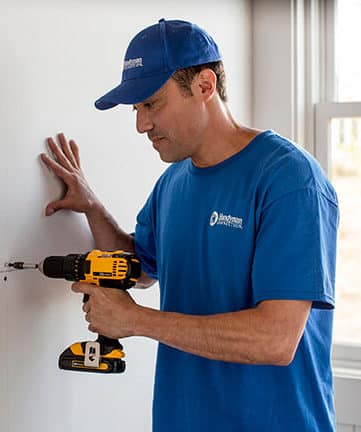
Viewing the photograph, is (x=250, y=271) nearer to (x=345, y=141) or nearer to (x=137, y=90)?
(x=137, y=90)

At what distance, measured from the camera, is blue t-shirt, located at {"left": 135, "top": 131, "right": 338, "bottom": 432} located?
58.7 inches

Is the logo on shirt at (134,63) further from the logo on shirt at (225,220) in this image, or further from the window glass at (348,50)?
the window glass at (348,50)

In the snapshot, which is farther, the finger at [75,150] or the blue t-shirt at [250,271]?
the finger at [75,150]

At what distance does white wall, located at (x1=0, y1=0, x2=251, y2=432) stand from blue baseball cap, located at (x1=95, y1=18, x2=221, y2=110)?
0.56 feet

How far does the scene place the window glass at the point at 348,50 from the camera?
8.70 ft

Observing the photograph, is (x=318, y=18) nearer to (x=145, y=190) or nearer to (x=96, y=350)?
(x=145, y=190)

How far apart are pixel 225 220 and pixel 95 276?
0.93 feet

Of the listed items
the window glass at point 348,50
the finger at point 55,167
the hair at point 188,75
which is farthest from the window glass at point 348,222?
the finger at point 55,167

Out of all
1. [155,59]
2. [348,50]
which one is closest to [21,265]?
[155,59]

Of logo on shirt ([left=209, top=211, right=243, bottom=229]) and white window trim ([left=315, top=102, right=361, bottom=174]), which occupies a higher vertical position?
white window trim ([left=315, top=102, right=361, bottom=174])

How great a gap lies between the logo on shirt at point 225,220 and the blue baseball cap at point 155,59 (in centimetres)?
28

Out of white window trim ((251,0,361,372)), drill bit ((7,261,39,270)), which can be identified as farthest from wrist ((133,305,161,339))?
white window trim ((251,0,361,372))

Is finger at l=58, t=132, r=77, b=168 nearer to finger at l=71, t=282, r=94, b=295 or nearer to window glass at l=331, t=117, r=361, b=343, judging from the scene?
finger at l=71, t=282, r=94, b=295

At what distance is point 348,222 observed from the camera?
8.87 feet
